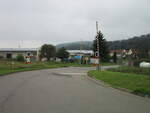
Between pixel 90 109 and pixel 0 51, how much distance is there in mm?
113560

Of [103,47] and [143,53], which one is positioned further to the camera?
[143,53]

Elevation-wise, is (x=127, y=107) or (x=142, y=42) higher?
(x=142, y=42)

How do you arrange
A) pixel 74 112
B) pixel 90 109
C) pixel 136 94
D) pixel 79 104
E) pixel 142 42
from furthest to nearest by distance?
1. pixel 142 42
2. pixel 136 94
3. pixel 79 104
4. pixel 90 109
5. pixel 74 112

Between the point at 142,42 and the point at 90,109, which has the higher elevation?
the point at 142,42

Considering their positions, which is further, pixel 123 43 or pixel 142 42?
pixel 123 43

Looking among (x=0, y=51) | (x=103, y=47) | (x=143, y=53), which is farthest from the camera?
(x=0, y=51)

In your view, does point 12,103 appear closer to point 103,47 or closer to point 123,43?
point 103,47

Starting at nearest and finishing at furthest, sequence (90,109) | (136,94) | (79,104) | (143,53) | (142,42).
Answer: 1. (90,109)
2. (79,104)
3. (136,94)
4. (143,53)
5. (142,42)

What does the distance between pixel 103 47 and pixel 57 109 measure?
6900cm

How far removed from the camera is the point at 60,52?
88312 mm

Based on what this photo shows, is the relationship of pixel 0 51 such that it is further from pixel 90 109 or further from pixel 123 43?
pixel 90 109

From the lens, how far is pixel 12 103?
8.22 m

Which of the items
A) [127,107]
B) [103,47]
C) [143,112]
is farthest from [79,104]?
[103,47]

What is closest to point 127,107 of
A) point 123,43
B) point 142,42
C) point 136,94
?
point 136,94
